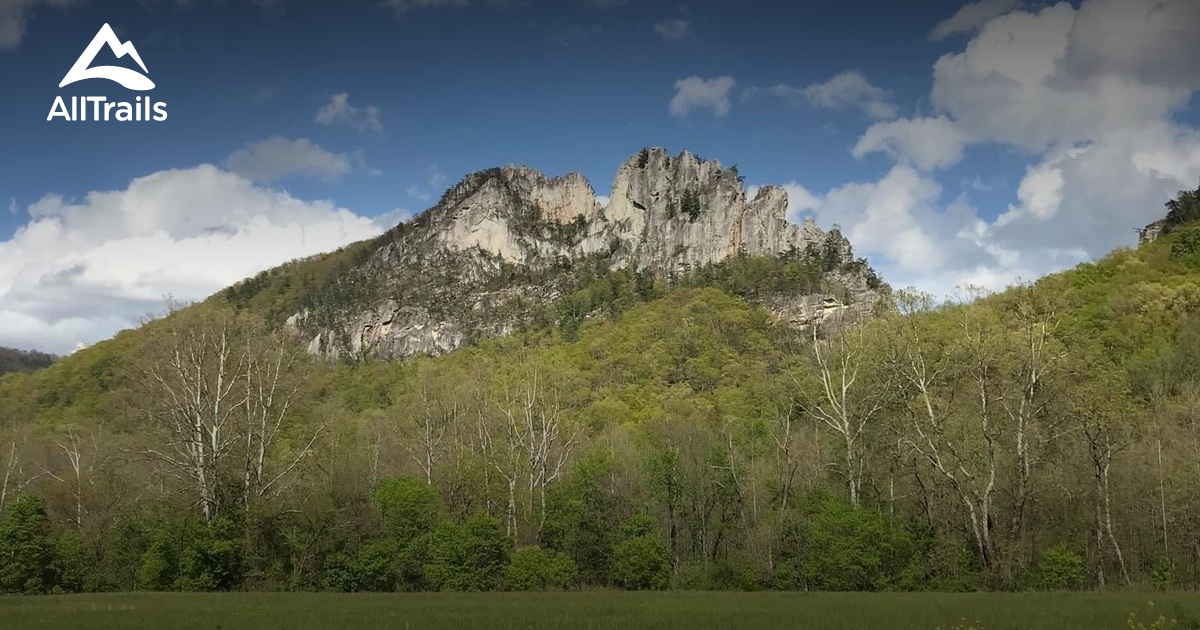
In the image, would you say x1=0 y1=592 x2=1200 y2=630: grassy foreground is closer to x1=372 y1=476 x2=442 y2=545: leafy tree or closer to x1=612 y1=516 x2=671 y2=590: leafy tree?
x1=612 y1=516 x2=671 y2=590: leafy tree

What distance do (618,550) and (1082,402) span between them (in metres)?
22.7

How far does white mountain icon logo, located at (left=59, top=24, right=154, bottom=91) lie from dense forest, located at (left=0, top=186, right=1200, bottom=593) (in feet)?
46.1

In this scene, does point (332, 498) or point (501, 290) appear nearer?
point (332, 498)

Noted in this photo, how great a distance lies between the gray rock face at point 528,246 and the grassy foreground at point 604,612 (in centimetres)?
10931

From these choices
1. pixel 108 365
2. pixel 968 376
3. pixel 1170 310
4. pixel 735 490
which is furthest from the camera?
pixel 108 365

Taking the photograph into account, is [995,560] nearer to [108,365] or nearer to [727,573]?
[727,573]

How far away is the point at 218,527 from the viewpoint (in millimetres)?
Answer: 33844

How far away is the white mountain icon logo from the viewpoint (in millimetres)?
28875

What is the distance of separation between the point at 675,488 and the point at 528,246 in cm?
14067

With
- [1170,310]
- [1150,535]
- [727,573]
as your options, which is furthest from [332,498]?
[1170,310]

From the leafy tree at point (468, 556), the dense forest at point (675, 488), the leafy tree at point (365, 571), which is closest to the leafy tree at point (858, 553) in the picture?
the dense forest at point (675, 488)

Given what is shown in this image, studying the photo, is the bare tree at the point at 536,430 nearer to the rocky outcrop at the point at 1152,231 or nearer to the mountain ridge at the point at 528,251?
the mountain ridge at the point at 528,251

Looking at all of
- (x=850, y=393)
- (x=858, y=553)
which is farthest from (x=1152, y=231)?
(x=858, y=553)

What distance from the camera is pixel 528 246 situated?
180375 mm
